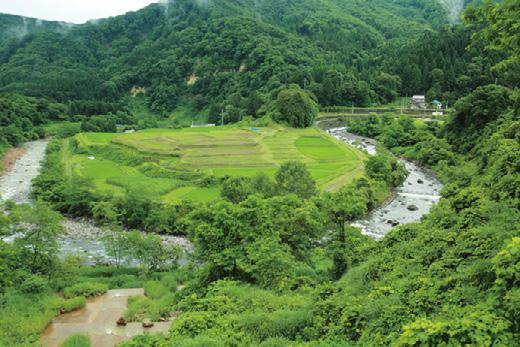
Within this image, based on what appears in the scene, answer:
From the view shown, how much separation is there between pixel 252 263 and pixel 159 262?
39.1 ft

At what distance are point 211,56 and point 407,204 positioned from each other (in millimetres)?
99797

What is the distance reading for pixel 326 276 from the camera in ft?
66.1

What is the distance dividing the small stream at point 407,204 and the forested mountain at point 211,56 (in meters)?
47.4

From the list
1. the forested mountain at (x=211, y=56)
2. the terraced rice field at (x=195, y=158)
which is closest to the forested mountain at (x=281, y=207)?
the terraced rice field at (x=195, y=158)

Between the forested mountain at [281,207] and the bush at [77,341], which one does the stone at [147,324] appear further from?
the bush at [77,341]

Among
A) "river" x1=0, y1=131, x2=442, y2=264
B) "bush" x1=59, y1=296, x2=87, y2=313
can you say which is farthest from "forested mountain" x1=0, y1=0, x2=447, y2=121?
"bush" x1=59, y1=296, x2=87, y2=313

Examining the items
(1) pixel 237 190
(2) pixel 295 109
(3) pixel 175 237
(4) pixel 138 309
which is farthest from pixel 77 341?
(2) pixel 295 109

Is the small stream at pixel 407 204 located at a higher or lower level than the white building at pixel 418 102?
lower

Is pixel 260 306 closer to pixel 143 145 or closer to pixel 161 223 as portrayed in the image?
pixel 161 223

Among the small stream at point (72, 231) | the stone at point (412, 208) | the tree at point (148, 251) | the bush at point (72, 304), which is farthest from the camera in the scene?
the stone at point (412, 208)

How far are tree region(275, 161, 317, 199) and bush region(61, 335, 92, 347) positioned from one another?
2145 centimetres

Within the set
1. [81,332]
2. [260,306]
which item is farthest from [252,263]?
[81,332]

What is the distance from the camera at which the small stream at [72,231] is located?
32.2 m

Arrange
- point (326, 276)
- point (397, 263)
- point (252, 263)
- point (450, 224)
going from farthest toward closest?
point (326, 276), point (252, 263), point (450, 224), point (397, 263)
